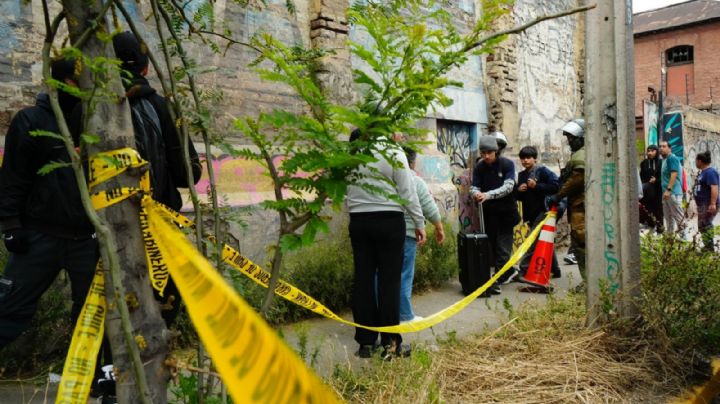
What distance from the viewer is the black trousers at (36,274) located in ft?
10.0

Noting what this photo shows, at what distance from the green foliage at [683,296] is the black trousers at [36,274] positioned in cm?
355

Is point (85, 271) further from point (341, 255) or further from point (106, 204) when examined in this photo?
point (341, 255)

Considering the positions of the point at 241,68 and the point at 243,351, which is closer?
the point at 243,351

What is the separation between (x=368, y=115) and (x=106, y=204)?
29.0 inches

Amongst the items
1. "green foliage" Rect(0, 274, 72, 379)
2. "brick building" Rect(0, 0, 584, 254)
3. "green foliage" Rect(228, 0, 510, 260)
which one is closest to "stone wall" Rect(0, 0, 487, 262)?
"brick building" Rect(0, 0, 584, 254)

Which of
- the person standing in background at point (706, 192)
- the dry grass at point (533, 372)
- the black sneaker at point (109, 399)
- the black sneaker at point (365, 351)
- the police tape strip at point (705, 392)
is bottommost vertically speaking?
the police tape strip at point (705, 392)

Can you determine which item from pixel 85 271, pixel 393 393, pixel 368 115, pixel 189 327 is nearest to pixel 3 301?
pixel 85 271

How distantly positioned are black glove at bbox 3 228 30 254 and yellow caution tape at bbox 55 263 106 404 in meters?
1.51

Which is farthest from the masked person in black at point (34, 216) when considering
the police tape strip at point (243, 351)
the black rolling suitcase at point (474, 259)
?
the black rolling suitcase at point (474, 259)

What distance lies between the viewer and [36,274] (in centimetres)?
311

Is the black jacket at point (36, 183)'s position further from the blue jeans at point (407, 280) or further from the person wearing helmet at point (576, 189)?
the person wearing helmet at point (576, 189)

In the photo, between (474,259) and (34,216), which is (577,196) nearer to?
(474,259)

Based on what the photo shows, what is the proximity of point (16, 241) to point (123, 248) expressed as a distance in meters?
1.93

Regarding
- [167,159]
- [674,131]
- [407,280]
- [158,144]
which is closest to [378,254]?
[407,280]
